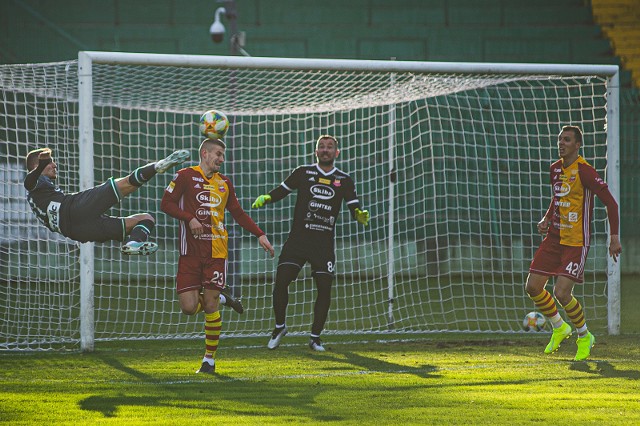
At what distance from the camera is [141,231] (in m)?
6.41

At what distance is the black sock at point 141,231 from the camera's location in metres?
6.35

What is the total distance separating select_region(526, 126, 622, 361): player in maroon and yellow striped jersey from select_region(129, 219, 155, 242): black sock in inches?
113

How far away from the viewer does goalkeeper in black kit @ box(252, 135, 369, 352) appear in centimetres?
741

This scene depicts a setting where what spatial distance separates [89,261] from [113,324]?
2.25 m

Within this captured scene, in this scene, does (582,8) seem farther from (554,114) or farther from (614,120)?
(614,120)

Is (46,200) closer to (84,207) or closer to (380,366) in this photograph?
(84,207)

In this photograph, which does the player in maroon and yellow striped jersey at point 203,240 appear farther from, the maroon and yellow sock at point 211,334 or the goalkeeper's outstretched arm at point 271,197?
the goalkeeper's outstretched arm at point 271,197

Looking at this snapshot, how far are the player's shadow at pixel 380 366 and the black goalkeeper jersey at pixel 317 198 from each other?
43.3 inches

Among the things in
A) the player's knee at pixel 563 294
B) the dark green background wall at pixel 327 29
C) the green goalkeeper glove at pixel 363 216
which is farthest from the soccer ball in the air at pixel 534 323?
the dark green background wall at pixel 327 29

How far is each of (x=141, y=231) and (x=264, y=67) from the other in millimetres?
1924

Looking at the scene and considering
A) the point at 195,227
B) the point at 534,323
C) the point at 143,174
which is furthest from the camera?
the point at 534,323

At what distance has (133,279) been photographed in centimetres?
1256

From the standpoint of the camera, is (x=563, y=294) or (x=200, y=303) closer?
(x=200, y=303)

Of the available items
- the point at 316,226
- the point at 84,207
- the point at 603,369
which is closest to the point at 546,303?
the point at 603,369
